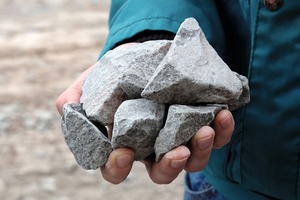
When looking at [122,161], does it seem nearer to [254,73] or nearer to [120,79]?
[120,79]

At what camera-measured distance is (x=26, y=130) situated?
317 centimetres

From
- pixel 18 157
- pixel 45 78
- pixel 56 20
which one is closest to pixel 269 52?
pixel 18 157

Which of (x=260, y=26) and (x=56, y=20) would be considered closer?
(x=260, y=26)

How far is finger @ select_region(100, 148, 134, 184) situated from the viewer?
1.01m

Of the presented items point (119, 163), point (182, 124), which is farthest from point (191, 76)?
point (119, 163)

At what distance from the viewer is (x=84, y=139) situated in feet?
3.56

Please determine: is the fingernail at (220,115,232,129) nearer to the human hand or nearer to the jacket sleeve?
the human hand

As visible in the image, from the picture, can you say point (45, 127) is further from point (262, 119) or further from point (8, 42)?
point (262, 119)

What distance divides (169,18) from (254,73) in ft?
0.69

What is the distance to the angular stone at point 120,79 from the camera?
110 centimetres

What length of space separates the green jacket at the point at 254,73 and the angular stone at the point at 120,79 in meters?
0.08

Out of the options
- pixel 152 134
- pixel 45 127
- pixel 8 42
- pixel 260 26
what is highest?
pixel 260 26

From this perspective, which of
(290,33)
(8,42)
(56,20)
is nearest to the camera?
(290,33)

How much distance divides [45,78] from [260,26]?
9.17 ft
